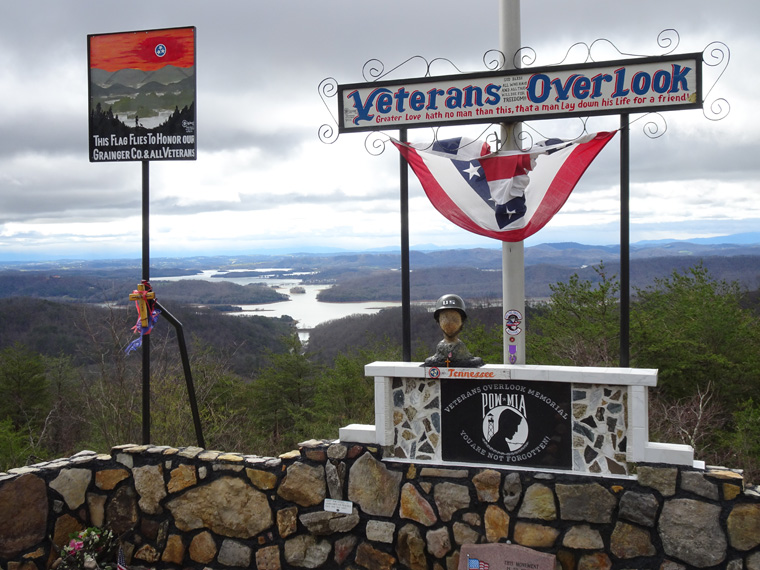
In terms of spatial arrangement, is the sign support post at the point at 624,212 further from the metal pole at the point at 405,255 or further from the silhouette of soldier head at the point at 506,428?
the metal pole at the point at 405,255

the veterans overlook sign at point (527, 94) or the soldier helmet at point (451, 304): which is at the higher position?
the veterans overlook sign at point (527, 94)

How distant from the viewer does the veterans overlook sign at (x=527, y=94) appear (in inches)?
212

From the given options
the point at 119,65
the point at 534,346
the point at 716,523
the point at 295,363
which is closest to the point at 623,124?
the point at 716,523

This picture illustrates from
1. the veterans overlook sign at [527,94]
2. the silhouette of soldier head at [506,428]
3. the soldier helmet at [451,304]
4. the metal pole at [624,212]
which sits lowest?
the silhouette of soldier head at [506,428]

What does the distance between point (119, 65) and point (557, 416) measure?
571cm

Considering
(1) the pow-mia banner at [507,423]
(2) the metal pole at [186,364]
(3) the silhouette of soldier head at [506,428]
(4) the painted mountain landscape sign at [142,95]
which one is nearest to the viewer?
(1) the pow-mia banner at [507,423]

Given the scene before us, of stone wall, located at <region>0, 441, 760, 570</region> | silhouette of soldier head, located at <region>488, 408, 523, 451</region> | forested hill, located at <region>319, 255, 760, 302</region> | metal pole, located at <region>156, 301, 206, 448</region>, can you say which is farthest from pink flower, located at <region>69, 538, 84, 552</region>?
forested hill, located at <region>319, 255, 760, 302</region>

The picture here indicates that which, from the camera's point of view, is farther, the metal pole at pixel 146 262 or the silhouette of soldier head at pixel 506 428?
the metal pole at pixel 146 262

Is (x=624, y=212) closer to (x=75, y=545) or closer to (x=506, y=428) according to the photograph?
(x=506, y=428)

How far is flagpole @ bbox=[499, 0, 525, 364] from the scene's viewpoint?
5672 mm

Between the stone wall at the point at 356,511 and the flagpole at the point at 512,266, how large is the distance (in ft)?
3.63

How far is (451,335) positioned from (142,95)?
4.21m

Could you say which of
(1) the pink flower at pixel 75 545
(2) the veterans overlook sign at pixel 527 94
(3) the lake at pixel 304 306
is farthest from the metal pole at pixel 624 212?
(3) the lake at pixel 304 306

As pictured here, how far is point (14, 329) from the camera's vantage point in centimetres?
4481
